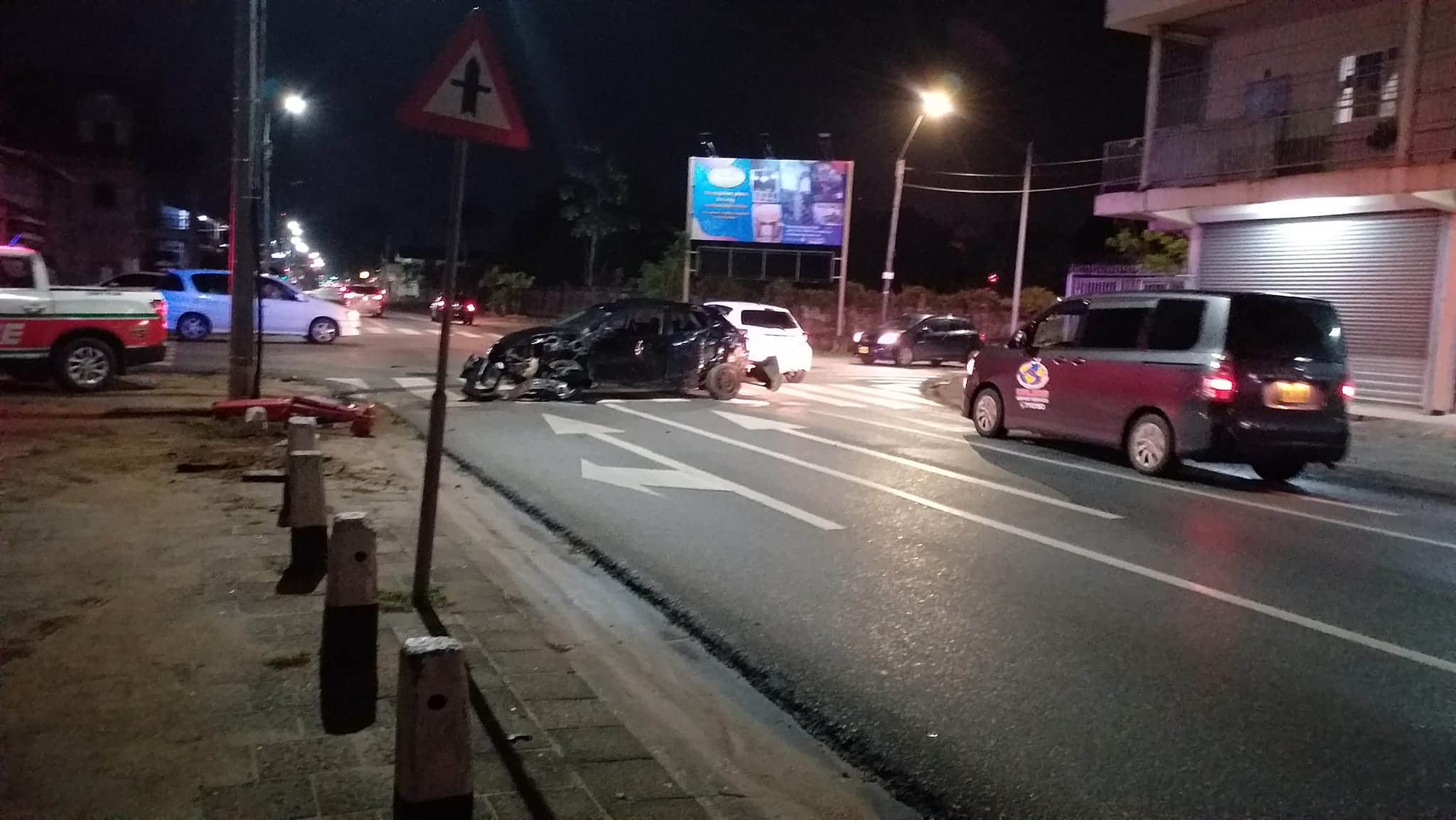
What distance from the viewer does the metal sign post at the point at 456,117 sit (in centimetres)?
561

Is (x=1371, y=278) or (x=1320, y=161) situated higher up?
(x=1320, y=161)

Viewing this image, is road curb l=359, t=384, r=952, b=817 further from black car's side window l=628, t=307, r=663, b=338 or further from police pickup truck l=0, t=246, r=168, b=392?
police pickup truck l=0, t=246, r=168, b=392

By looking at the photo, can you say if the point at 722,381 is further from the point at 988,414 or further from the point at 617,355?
the point at 988,414

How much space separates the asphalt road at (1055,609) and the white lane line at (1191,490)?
0.05 m

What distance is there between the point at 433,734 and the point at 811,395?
56.3 ft

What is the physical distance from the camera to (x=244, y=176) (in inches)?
504

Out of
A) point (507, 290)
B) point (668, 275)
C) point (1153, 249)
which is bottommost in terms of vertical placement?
point (507, 290)

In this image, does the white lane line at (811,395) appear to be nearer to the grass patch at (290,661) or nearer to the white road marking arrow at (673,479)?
the white road marking arrow at (673,479)

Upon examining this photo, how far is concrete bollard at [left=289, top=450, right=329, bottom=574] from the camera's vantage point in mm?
6711

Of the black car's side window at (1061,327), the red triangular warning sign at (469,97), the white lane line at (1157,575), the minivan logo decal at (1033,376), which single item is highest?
the red triangular warning sign at (469,97)

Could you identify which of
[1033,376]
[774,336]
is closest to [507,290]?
[774,336]

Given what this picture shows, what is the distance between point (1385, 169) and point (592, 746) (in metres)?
18.2

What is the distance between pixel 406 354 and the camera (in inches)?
1037

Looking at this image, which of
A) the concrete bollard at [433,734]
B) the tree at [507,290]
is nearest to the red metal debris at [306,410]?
the concrete bollard at [433,734]
